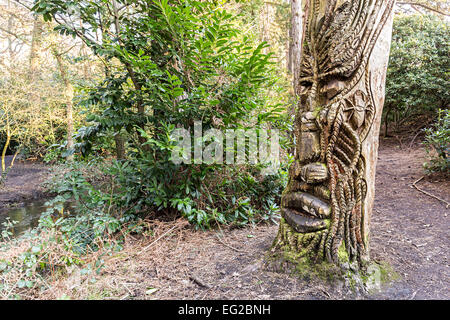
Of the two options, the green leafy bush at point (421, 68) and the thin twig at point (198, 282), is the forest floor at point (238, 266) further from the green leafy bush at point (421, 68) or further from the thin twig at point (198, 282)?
the green leafy bush at point (421, 68)

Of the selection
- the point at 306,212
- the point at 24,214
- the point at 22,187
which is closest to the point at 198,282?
the point at 306,212

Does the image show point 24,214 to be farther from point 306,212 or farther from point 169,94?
point 306,212

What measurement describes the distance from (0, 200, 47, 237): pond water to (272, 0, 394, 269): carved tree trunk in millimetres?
6439

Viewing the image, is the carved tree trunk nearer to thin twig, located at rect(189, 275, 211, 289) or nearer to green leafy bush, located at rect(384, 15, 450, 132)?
thin twig, located at rect(189, 275, 211, 289)

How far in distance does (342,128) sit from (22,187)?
32.1 ft

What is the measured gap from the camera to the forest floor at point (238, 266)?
6.30 feet

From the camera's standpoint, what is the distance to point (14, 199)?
7.51 m

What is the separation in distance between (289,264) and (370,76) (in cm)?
157

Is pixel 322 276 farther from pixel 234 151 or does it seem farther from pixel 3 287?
pixel 3 287

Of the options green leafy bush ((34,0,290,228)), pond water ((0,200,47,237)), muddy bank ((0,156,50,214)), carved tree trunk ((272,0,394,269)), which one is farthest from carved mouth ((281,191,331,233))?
muddy bank ((0,156,50,214))

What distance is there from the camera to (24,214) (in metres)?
6.72

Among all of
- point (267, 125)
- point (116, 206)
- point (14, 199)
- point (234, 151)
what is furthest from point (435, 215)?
point (14, 199)

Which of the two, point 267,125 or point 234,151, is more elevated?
point 267,125

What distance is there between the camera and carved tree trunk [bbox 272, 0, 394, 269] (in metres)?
1.90
